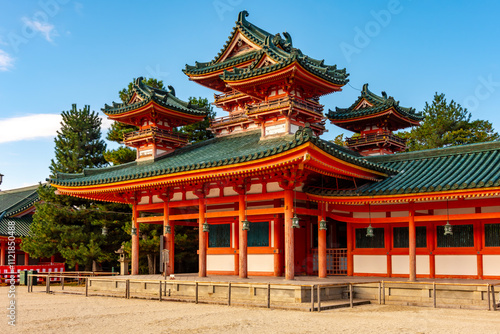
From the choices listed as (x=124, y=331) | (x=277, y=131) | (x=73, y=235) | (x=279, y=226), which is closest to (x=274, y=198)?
(x=279, y=226)

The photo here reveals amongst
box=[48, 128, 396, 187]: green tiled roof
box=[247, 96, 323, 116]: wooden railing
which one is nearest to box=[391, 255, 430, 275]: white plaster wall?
box=[48, 128, 396, 187]: green tiled roof

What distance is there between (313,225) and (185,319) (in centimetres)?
958

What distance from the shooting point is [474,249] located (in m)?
17.8

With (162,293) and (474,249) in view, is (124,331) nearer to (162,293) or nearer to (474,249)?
(162,293)

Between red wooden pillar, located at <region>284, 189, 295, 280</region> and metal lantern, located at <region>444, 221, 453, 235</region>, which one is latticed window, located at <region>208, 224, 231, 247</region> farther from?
metal lantern, located at <region>444, 221, 453, 235</region>

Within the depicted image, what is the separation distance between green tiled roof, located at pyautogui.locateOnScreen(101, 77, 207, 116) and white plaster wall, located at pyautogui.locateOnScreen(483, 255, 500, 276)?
14.7 meters

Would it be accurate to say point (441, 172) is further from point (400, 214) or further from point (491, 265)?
point (491, 265)

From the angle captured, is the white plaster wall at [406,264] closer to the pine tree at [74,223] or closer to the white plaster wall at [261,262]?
the white plaster wall at [261,262]

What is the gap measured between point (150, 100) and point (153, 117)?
1306 mm

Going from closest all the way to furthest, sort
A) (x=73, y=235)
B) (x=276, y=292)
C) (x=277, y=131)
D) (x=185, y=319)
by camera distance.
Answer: (x=185, y=319)
(x=276, y=292)
(x=277, y=131)
(x=73, y=235)

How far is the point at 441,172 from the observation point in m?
18.6

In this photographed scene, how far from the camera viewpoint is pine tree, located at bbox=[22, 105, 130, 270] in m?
30.6

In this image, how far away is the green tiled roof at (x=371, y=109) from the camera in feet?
86.1

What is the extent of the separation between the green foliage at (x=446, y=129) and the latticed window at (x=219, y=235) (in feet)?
85.6
